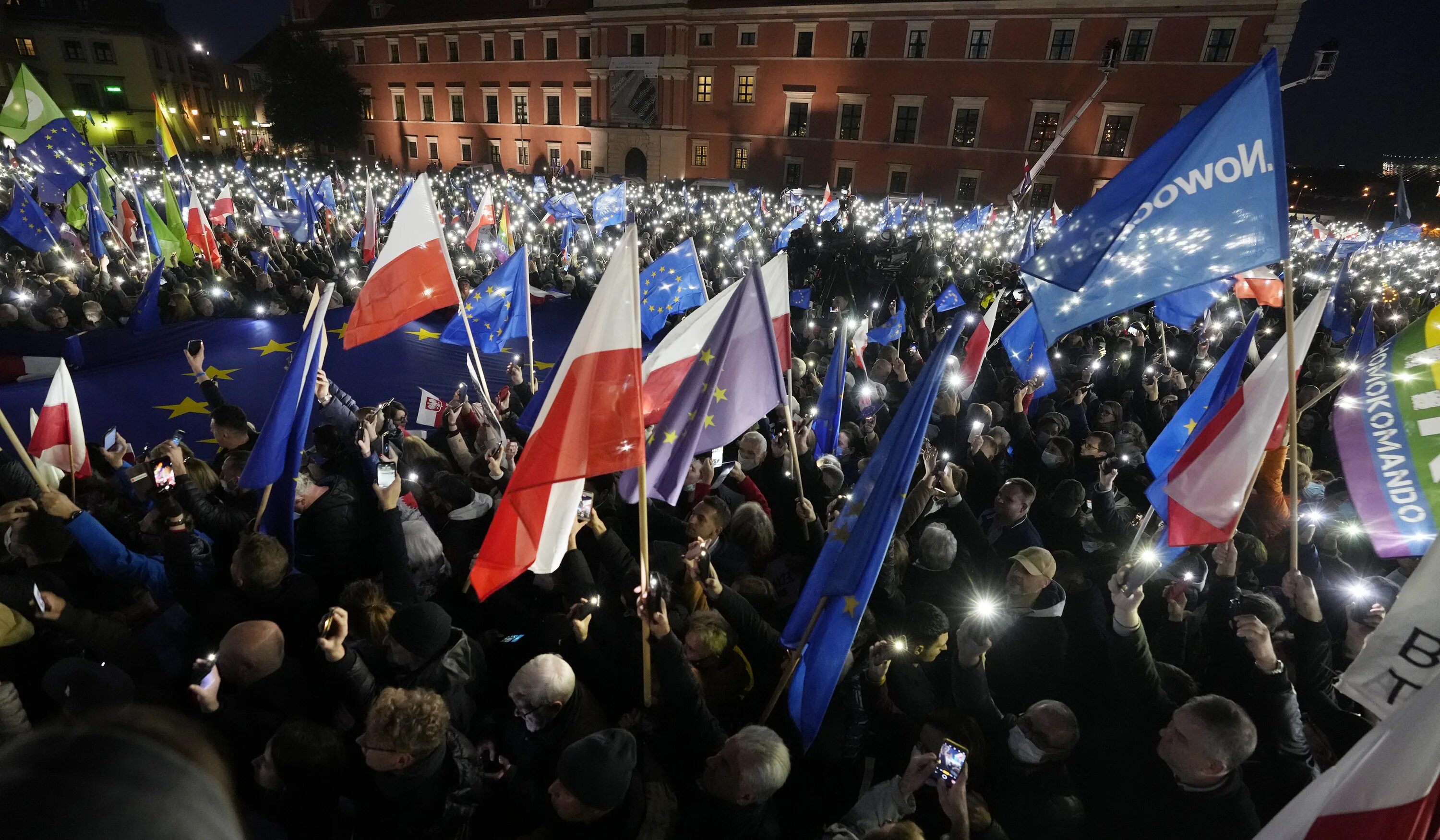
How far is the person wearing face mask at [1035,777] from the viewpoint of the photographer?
2.18 m

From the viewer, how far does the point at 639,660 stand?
2.89m

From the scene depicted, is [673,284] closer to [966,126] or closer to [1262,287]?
[1262,287]

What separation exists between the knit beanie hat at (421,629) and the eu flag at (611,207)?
38.4ft

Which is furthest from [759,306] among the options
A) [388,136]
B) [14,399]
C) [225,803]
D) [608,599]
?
[388,136]

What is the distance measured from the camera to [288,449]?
10.9 feet

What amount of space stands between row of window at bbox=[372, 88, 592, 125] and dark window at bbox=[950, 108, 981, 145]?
2246cm

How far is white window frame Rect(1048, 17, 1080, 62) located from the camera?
2883 cm

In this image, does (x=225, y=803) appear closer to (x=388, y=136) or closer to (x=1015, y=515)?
(x=1015, y=515)

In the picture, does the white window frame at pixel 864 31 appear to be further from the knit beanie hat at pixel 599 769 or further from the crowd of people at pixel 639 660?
the knit beanie hat at pixel 599 769

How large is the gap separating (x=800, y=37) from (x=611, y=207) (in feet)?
89.7

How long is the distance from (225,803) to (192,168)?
126 ft

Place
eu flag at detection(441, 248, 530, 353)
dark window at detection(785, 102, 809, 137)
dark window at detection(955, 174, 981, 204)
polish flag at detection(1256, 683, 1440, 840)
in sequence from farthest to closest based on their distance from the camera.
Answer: dark window at detection(785, 102, 809, 137), dark window at detection(955, 174, 981, 204), eu flag at detection(441, 248, 530, 353), polish flag at detection(1256, 683, 1440, 840)

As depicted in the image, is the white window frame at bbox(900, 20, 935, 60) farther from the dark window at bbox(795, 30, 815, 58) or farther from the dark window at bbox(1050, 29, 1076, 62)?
the dark window at bbox(1050, 29, 1076, 62)

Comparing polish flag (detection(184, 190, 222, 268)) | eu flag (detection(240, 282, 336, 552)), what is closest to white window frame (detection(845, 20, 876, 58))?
polish flag (detection(184, 190, 222, 268))
